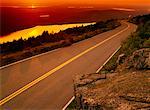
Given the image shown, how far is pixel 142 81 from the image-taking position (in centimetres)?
1046

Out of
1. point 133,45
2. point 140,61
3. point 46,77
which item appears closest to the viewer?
point 140,61

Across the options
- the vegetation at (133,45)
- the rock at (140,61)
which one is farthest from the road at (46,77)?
the rock at (140,61)

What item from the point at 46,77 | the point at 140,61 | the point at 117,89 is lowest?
the point at 46,77

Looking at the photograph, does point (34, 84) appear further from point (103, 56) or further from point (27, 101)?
point (103, 56)

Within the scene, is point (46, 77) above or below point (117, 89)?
below

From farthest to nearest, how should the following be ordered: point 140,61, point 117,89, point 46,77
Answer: point 46,77, point 140,61, point 117,89

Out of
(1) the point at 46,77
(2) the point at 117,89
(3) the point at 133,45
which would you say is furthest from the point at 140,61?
(3) the point at 133,45

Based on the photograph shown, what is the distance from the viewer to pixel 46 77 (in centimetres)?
1828

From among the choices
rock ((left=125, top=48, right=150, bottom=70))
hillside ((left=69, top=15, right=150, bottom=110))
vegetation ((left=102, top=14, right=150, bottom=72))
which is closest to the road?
vegetation ((left=102, top=14, right=150, bottom=72))

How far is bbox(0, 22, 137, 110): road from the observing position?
13898 mm

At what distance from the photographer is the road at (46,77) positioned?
13898 millimetres

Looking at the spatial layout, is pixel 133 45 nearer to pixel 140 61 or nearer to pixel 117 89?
pixel 140 61

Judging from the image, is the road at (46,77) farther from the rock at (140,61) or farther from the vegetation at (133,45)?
the rock at (140,61)

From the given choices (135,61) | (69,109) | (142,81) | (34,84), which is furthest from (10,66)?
(142,81)
